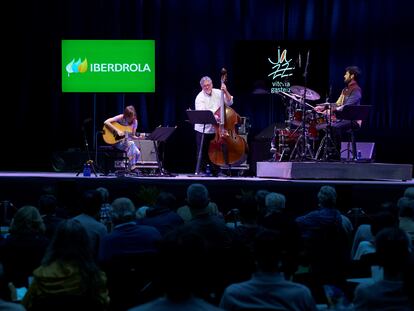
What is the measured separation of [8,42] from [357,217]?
331 inches

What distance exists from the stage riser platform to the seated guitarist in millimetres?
2776

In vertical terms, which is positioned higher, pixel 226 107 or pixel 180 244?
pixel 226 107

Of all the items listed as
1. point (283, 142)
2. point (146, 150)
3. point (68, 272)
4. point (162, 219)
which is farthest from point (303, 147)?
point (68, 272)

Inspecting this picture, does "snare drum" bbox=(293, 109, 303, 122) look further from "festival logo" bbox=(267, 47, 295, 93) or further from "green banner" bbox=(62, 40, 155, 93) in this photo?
"green banner" bbox=(62, 40, 155, 93)

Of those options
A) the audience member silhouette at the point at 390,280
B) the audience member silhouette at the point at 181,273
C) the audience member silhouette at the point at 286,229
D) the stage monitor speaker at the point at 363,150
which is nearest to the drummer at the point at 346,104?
the stage monitor speaker at the point at 363,150

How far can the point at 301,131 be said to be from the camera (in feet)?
35.8

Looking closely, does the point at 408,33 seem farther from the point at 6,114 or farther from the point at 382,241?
the point at 382,241

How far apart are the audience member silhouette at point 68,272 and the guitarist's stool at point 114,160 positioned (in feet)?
25.4

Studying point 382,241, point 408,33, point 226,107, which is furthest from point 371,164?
point 382,241

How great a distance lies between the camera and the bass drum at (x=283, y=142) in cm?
1105

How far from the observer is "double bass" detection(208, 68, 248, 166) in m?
10.7

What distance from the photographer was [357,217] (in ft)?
25.2

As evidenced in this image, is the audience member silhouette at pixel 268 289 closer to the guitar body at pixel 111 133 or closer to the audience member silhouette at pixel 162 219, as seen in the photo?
the audience member silhouette at pixel 162 219

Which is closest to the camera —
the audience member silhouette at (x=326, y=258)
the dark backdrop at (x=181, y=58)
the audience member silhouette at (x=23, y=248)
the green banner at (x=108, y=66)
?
the audience member silhouette at (x=326, y=258)
